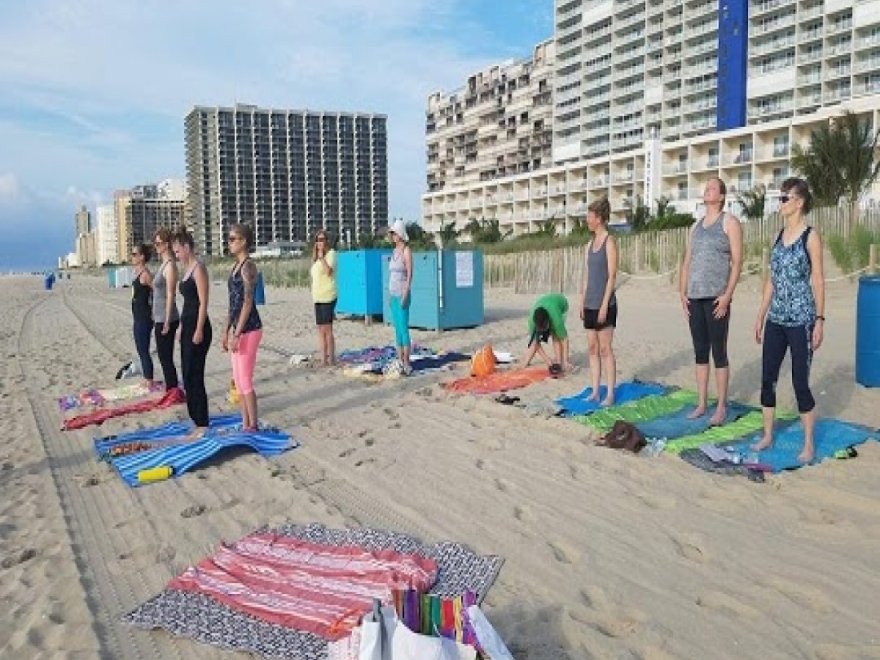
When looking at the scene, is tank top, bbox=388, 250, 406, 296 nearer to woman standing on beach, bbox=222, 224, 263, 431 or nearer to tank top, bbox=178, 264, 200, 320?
woman standing on beach, bbox=222, 224, 263, 431

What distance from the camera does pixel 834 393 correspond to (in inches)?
256

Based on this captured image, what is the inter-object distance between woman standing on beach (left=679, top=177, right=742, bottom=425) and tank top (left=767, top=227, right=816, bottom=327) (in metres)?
0.50

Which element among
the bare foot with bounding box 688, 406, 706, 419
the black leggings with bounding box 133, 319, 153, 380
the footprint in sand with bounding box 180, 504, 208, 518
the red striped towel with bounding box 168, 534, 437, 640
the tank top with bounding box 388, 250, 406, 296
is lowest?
the footprint in sand with bounding box 180, 504, 208, 518

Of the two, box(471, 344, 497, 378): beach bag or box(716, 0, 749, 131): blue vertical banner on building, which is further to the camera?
box(716, 0, 749, 131): blue vertical banner on building

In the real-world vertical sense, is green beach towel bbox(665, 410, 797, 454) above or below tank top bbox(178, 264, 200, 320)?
below

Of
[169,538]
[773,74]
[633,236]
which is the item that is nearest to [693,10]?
[773,74]

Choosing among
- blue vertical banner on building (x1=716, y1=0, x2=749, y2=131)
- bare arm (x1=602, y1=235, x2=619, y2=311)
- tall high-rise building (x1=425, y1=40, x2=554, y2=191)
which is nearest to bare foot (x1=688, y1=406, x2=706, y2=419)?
bare arm (x1=602, y1=235, x2=619, y2=311)

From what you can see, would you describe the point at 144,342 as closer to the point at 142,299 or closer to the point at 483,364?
the point at 142,299

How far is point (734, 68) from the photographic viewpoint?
65688mm

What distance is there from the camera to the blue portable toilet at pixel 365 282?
14.5 meters

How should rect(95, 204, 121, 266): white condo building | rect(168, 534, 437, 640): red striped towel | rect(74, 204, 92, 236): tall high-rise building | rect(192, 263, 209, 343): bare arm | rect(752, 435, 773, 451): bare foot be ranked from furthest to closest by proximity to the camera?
rect(74, 204, 92, 236): tall high-rise building
rect(95, 204, 121, 266): white condo building
rect(192, 263, 209, 343): bare arm
rect(752, 435, 773, 451): bare foot
rect(168, 534, 437, 640): red striped towel

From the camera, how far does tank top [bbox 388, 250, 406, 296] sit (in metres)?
8.44

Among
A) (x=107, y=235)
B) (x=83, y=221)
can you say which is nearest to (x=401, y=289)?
(x=107, y=235)

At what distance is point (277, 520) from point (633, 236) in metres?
20.0
